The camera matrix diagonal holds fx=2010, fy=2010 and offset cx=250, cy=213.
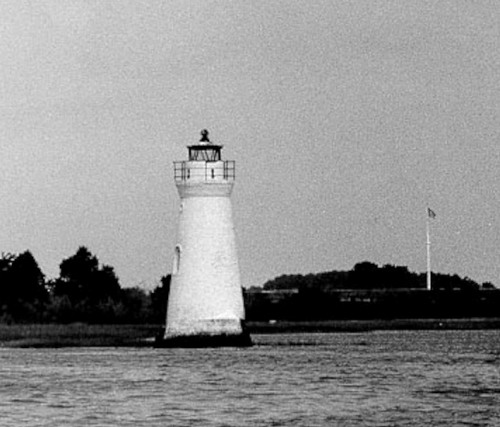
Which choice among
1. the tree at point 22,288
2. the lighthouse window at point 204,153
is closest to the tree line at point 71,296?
the tree at point 22,288

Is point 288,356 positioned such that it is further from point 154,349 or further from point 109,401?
point 109,401

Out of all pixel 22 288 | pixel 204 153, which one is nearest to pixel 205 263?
pixel 204 153

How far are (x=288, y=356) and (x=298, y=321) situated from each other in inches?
1877

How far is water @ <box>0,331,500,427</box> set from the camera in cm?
4175

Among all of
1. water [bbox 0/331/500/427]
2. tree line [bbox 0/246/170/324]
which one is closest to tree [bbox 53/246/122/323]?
tree line [bbox 0/246/170/324]

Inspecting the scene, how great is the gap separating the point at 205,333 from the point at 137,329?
32798 mm

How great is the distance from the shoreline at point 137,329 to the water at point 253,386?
6.14m

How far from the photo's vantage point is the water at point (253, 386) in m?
41.8

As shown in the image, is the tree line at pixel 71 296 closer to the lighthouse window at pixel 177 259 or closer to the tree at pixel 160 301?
the tree at pixel 160 301

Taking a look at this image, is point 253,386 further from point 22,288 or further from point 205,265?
point 22,288

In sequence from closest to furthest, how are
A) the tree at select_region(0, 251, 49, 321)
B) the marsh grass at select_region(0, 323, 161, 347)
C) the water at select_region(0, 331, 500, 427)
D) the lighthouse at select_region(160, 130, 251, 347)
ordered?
the water at select_region(0, 331, 500, 427) → the lighthouse at select_region(160, 130, 251, 347) → the marsh grass at select_region(0, 323, 161, 347) → the tree at select_region(0, 251, 49, 321)

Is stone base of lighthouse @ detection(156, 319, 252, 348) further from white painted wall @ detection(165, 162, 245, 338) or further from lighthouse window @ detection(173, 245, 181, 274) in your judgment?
lighthouse window @ detection(173, 245, 181, 274)

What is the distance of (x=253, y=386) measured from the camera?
50.7 metres

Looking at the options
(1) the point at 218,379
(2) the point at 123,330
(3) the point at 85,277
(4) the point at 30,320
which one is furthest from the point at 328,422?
(3) the point at 85,277
